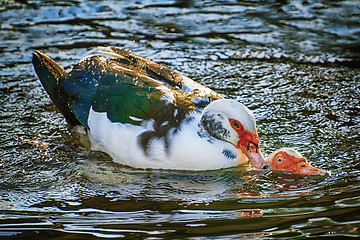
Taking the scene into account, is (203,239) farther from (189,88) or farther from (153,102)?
(189,88)

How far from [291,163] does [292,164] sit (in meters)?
0.01

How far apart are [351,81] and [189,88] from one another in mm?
2192

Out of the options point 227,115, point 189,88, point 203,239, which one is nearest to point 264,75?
point 189,88

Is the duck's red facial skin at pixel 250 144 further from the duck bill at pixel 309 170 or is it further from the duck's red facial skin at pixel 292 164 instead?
the duck bill at pixel 309 170

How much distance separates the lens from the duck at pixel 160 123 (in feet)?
16.7

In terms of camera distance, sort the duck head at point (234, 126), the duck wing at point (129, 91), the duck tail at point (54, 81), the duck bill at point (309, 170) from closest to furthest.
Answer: the duck bill at point (309, 170)
the duck head at point (234, 126)
the duck wing at point (129, 91)
the duck tail at point (54, 81)

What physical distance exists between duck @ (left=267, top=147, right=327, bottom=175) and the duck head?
0.11m

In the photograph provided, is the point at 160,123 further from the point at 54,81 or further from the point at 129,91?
the point at 54,81

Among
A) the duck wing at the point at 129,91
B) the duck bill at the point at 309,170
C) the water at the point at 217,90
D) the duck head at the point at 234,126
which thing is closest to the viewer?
the water at the point at 217,90

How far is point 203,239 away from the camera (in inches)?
146

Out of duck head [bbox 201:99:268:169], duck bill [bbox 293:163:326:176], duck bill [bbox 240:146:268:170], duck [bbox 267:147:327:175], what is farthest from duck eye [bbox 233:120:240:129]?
duck bill [bbox 293:163:326:176]

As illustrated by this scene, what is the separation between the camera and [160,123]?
203 inches

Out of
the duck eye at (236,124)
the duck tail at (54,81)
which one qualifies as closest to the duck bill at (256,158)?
the duck eye at (236,124)

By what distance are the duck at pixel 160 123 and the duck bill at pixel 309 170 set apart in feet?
1.01
